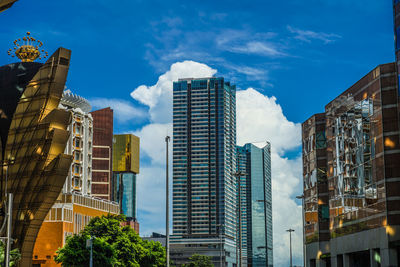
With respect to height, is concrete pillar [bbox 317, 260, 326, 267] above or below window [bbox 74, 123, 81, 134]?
below

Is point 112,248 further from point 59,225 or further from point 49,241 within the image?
point 59,225

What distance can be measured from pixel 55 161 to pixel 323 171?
42712mm

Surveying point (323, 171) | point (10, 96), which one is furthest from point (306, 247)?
point (10, 96)

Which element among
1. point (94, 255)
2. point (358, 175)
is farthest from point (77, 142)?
point (358, 175)

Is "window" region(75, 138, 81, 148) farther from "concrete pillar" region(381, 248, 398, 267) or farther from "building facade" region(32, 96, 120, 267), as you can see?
"concrete pillar" region(381, 248, 398, 267)

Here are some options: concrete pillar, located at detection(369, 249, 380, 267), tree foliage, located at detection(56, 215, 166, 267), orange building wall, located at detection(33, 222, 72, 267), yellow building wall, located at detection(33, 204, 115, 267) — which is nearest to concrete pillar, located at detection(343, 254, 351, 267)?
concrete pillar, located at detection(369, 249, 380, 267)

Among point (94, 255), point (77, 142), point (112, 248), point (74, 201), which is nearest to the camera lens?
point (94, 255)

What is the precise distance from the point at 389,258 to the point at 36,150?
63181 mm

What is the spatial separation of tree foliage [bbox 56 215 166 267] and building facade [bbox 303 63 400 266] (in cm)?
2484

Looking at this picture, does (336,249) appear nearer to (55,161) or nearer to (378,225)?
(378,225)

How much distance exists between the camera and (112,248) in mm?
81062

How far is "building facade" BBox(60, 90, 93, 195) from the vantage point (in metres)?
150

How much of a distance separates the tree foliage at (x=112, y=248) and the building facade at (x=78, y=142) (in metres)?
57.3

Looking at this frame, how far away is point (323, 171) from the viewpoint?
78.1 metres
